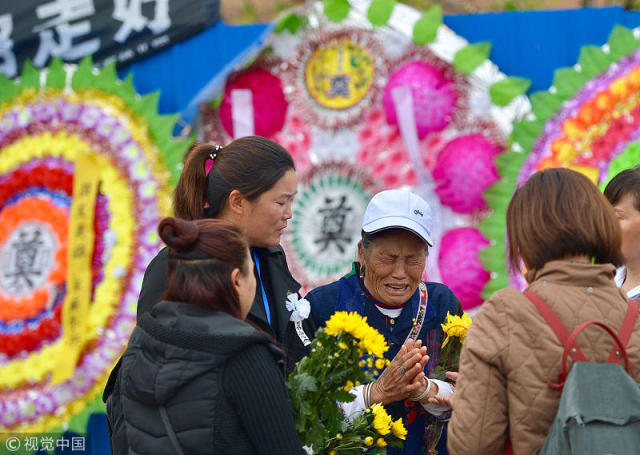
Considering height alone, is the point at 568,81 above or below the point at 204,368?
above

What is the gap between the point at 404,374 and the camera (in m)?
1.92

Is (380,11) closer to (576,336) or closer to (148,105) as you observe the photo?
(148,105)

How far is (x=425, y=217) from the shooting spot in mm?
2162

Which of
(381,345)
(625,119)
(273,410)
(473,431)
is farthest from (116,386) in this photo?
(625,119)

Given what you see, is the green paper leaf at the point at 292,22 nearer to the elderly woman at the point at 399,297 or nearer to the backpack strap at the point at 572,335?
the elderly woman at the point at 399,297

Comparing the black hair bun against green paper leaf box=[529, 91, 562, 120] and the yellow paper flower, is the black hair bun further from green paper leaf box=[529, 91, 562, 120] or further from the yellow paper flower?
green paper leaf box=[529, 91, 562, 120]

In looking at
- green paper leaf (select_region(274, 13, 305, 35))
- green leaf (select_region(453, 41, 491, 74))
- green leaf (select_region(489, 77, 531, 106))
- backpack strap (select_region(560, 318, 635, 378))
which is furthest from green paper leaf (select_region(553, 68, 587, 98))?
backpack strap (select_region(560, 318, 635, 378))

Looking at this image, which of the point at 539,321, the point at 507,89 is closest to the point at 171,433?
the point at 539,321

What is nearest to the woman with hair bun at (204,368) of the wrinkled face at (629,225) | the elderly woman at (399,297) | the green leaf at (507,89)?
the elderly woman at (399,297)

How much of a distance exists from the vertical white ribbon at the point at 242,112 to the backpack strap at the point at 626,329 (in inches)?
114

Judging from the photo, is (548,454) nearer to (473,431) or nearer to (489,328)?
(473,431)

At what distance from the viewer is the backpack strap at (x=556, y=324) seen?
4.91 feet

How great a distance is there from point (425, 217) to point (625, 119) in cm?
195

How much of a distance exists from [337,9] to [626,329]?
2883 mm
